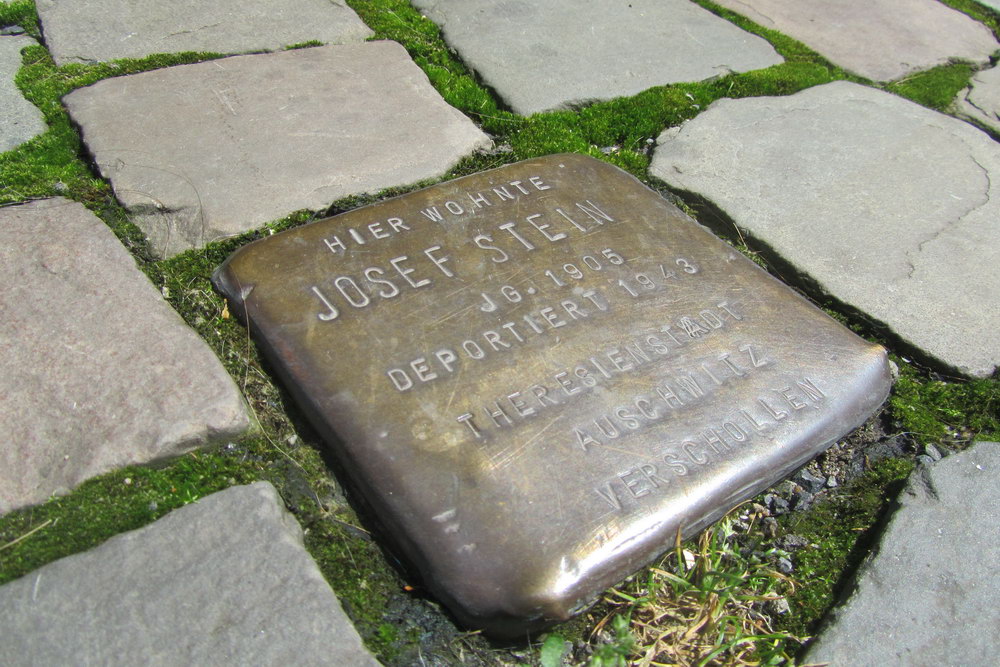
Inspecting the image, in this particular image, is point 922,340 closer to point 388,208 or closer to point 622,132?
point 622,132

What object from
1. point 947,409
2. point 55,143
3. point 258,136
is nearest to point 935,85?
point 947,409

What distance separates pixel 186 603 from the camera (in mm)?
1081

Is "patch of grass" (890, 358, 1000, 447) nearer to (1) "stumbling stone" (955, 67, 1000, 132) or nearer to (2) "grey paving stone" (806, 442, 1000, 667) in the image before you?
(2) "grey paving stone" (806, 442, 1000, 667)

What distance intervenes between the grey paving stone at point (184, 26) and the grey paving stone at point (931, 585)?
6.26 feet

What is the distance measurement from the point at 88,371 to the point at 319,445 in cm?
40

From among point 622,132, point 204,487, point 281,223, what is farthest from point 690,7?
point 204,487

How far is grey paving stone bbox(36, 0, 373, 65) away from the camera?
7.14 ft

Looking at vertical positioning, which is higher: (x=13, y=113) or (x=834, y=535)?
(x=13, y=113)

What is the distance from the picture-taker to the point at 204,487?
1.25 m

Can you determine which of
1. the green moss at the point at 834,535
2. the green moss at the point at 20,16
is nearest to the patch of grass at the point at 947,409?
the green moss at the point at 834,535

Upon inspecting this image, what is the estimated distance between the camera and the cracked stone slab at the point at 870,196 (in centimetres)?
174

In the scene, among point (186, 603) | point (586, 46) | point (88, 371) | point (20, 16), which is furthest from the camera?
point (586, 46)

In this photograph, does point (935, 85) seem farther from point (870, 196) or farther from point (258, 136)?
point (258, 136)

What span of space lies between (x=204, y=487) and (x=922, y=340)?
1.43 metres
